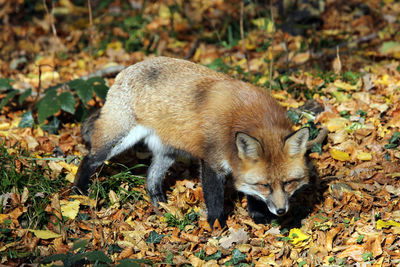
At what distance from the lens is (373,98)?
5875 mm

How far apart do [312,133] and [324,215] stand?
4.21ft

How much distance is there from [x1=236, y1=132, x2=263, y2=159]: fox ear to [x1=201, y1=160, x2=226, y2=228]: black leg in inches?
21.4

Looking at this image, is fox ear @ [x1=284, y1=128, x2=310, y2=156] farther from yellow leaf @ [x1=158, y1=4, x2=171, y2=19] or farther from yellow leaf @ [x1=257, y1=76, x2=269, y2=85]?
yellow leaf @ [x1=158, y1=4, x2=171, y2=19]

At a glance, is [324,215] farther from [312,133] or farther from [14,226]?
[14,226]

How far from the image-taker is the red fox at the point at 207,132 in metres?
3.91

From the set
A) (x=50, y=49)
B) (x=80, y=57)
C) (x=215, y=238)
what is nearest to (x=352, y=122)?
(x=215, y=238)

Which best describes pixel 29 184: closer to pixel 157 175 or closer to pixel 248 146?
pixel 157 175

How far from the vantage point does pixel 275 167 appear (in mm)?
3879

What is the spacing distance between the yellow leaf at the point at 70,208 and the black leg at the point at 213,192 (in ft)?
4.63

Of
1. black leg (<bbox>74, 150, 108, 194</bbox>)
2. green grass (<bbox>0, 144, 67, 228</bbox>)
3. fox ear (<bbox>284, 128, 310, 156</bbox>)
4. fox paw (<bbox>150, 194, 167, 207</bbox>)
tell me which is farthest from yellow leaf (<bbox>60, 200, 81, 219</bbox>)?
fox ear (<bbox>284, 128, 310, 156</bbox>)

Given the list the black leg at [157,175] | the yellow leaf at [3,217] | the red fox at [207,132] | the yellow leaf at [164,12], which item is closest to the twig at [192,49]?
the yellow leaf at [164,12]

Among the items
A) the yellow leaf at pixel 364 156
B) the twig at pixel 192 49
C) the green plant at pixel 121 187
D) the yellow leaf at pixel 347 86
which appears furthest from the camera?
the twig at pixel 192 49

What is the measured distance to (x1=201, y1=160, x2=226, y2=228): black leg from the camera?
4406 mm

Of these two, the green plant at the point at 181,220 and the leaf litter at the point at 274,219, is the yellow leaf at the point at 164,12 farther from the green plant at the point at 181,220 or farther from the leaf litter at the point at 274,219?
the green plant at the point at 181,220
